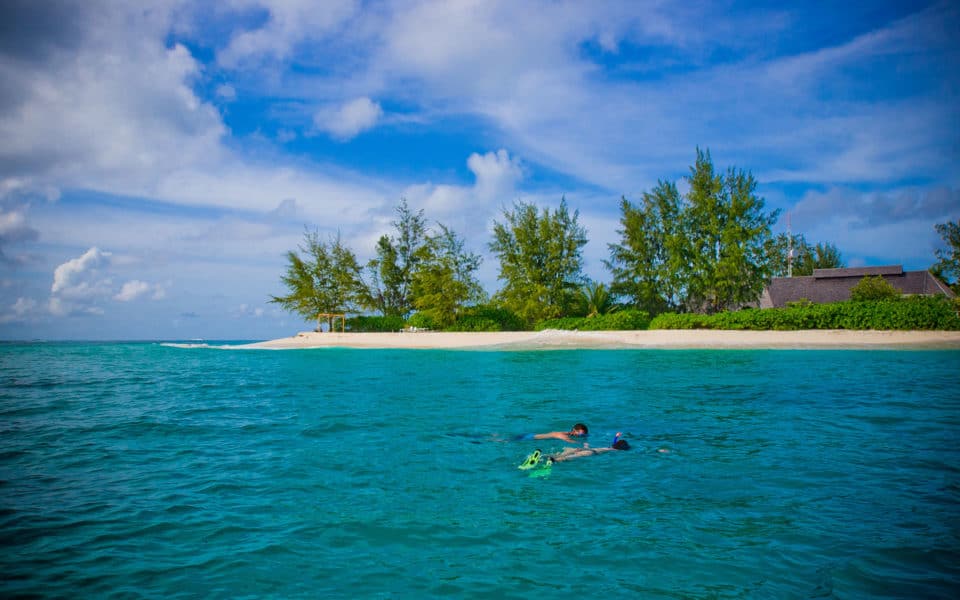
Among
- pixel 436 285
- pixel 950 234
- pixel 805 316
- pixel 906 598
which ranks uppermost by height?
pixel 950 234

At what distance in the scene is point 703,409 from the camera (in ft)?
34.0

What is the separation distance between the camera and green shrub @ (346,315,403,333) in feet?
130

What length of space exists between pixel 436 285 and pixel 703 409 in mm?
29105

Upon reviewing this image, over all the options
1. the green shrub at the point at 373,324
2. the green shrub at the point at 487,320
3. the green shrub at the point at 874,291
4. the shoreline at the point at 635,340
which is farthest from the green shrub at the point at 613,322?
the green shrub at the point at 373,324

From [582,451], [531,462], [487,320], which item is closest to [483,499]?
[531,462]

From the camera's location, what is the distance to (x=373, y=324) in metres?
39.7

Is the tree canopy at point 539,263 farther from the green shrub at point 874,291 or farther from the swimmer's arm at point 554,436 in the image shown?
the swimmer's arm at point 554,436

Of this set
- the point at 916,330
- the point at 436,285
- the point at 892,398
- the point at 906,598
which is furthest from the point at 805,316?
the point at 906,598

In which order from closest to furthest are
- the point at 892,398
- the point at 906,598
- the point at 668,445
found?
the point at 906,598
the point at 668,445
the point at 892,398

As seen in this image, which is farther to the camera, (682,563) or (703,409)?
(703,409)

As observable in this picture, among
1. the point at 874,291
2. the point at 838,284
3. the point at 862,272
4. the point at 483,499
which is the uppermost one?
the point at 862,272

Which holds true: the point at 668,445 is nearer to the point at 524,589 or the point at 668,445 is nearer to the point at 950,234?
the point at 524,589

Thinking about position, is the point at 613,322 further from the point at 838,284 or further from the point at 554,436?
the point at 554,436

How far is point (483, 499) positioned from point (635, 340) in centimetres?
2443
